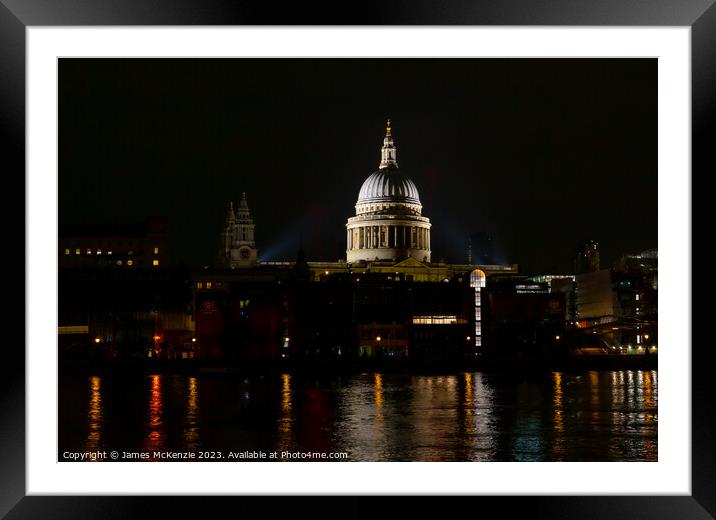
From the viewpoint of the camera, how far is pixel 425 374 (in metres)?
25.3

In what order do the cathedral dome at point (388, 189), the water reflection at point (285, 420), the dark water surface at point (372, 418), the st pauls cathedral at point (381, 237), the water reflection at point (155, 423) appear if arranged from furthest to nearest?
the cathedral dome at point (388, 189), the st pauls cathedral at point (381, 237), the water reflection at point (155, 423), the water reflection at point (285, 420), the dark water surface at point (372, 418)

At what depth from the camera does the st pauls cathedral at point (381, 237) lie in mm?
45531

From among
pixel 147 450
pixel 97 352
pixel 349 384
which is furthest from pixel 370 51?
pixel 97 352

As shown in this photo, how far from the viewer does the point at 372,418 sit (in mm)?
13906

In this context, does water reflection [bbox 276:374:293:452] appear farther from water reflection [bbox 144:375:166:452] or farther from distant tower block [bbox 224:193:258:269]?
distant tower block [bbox 224:193:258:269]

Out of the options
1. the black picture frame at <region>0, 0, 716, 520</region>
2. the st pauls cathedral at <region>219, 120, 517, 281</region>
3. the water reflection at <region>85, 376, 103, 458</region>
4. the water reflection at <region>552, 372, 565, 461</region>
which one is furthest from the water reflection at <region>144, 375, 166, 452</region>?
the st pauls cathedral at <region>219, 120, 517, 281</region>

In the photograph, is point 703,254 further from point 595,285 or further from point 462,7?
point 595,285

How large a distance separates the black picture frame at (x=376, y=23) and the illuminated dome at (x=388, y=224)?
43171 mm

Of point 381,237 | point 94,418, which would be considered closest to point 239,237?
point 381,237

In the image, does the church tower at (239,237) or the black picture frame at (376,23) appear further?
the church tower at (239,237)

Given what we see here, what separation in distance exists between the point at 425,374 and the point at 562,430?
1266 centimetres

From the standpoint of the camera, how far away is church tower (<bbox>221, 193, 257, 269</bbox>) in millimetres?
47000

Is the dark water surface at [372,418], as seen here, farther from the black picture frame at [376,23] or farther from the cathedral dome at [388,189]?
the cathedral dome at [388,189]

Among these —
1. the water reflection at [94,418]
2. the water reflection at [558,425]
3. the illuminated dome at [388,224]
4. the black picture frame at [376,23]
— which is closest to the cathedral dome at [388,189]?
the illuminated dome at [388,224]
